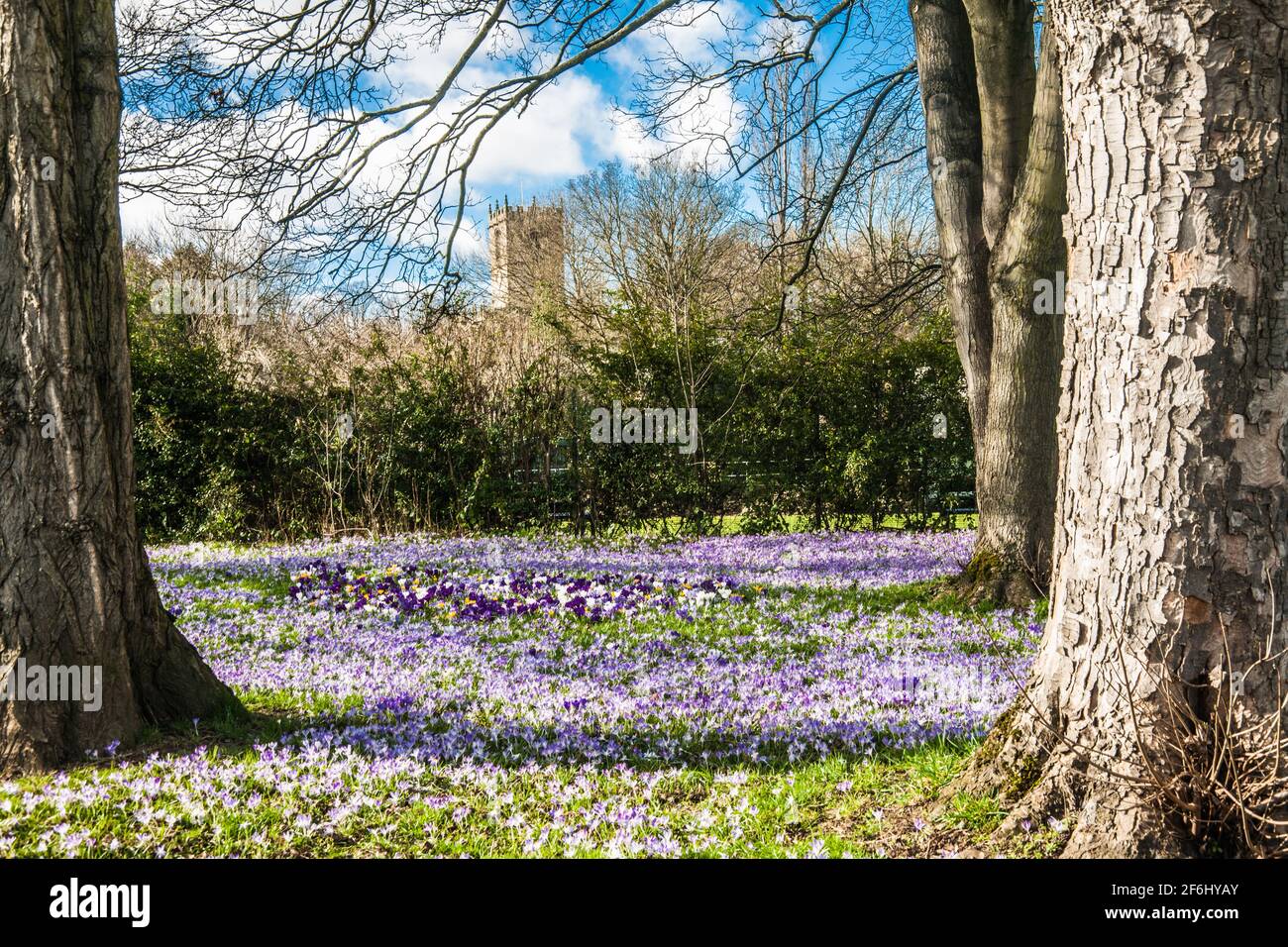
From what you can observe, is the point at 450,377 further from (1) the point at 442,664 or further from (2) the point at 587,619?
(1) the point at 442,664

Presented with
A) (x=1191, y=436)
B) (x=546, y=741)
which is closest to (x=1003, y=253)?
(x=1191, y=436)

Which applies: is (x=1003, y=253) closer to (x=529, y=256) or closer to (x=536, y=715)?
(x=536, y=715)

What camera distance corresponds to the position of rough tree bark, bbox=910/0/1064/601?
6914mm

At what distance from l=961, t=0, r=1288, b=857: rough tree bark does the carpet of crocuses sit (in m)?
0.45

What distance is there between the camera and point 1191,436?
261cm

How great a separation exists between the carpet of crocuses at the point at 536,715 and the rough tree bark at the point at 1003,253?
1050mm

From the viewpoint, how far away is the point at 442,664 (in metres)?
5.80

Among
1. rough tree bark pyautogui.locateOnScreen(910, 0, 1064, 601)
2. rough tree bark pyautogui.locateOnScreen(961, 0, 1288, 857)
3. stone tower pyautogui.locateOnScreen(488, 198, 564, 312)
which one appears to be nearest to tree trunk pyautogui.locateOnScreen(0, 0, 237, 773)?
rough tree bark pyautogui.locateOnScreen(961, 0, 1288, 857)

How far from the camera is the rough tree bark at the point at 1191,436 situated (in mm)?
2586

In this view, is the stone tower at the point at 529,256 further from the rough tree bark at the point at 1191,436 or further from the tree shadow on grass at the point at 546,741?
the rough tree bark at the point at 1191,436

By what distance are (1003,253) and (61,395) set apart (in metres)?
6.54

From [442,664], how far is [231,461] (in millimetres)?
8549

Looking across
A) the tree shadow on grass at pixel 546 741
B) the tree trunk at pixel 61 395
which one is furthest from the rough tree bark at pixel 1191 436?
the tree trunk at pixel 61 395
